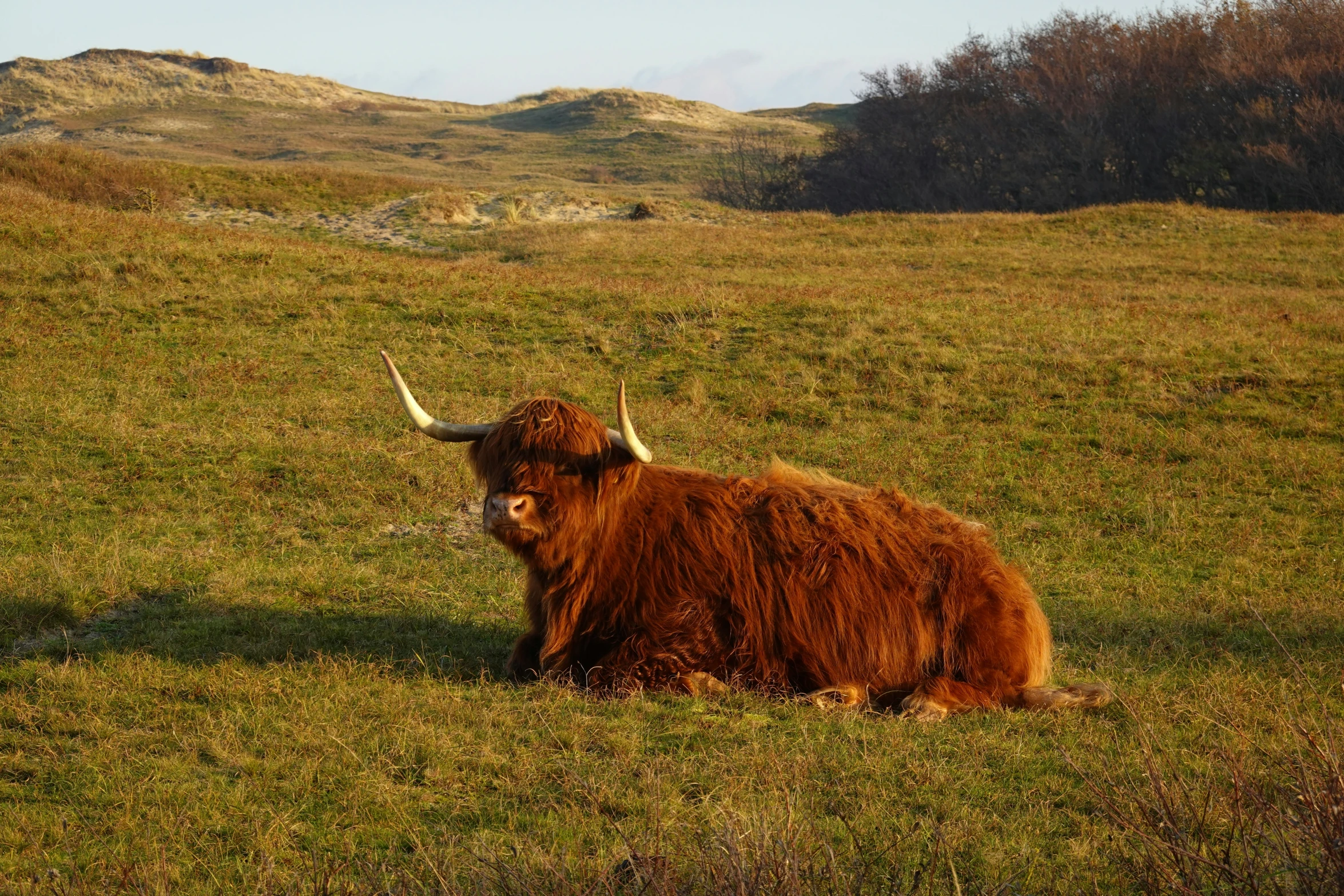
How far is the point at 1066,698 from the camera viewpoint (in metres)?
5.67

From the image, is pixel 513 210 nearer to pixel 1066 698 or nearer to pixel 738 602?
pixel 738 602

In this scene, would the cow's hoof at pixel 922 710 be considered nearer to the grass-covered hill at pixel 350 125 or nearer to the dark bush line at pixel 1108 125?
the dark bush line at pixel 1108 125

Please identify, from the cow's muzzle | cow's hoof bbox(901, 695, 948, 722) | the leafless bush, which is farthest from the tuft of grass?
cow's hoof bbox(901, 695, 948, 722)

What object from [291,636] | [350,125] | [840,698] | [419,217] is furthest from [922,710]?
A: [350,125]

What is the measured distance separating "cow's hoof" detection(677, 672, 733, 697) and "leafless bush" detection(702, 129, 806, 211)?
161ft

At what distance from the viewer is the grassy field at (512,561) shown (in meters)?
4.06

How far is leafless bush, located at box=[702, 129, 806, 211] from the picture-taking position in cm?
5500

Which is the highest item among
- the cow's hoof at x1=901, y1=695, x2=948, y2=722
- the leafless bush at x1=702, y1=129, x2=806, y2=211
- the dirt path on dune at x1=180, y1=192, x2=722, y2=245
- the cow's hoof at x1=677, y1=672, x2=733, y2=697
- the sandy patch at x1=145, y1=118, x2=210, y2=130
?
the sandy patch at x1=145, y1=118, x2=210, y2=130

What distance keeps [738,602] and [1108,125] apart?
154ft

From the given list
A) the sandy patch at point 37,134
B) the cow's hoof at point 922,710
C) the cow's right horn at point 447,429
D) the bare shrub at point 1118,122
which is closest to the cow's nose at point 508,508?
the cow's right horn at point 447,429

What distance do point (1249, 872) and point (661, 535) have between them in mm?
3705

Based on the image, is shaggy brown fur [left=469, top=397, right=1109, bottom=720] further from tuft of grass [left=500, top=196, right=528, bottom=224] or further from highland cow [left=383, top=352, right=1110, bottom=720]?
tuft of grass [left=500, top=196, right=528, bottom=224]

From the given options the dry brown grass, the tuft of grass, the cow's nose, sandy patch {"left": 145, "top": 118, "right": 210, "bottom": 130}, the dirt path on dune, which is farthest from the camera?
sandy patch {"left": 145, "top": 118, "right": 210, "bottom": 130}

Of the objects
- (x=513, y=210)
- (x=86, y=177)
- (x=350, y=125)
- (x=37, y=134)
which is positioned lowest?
(x=513, y=210)
